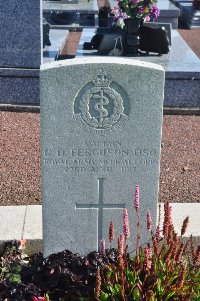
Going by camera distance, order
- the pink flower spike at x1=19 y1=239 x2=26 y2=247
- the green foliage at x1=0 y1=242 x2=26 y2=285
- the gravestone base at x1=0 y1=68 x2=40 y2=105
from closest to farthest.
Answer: the green foliage at x1=0 y1=242 x2=26 y2=285 < the pink flower spike at x1=19 y1=239 x2=26 y2=247 < the gravestone base at x1=0 y1=68 x2=40 y2=105

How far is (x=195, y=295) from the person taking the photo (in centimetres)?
372

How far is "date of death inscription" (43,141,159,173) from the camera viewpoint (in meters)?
4.20

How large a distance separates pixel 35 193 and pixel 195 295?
2.68 metres

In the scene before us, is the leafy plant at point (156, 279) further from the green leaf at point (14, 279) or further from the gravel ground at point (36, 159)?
the gravel ground at point (36, 159)

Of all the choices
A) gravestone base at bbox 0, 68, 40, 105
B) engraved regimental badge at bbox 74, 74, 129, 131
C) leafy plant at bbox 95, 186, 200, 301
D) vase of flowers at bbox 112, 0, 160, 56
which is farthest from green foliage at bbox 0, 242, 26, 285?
vase of flowers at bbox 112, 0, 160, 56

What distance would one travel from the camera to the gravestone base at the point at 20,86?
28.8ft

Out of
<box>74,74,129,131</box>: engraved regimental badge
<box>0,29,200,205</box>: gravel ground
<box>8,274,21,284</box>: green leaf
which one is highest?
<box>74,74,129,131</box>: engraved regimental badge

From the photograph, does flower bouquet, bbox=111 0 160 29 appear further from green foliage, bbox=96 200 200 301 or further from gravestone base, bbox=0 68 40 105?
green foliage, bbox=96 200 200 301

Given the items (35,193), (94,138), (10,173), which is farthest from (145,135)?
(10,173)

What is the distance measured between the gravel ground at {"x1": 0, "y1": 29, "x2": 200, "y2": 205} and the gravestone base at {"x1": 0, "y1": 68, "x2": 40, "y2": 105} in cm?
34

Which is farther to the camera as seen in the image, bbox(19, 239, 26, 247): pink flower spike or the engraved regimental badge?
bbox(19, 239, 26, 247): pink flower spike

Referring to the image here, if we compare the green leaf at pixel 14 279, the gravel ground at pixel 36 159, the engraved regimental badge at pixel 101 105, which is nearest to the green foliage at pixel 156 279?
the green leaf at pixel 14 279

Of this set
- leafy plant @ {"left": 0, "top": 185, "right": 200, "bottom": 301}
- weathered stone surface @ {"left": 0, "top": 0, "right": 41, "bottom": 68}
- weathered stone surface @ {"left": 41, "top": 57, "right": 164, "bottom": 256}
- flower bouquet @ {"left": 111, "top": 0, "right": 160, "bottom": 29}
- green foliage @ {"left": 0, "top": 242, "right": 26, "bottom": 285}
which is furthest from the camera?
flower bouquet @ {"left": 111, "top": 0, "right": 160, "bottom": 29}

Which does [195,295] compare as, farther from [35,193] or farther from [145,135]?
[35,193]
